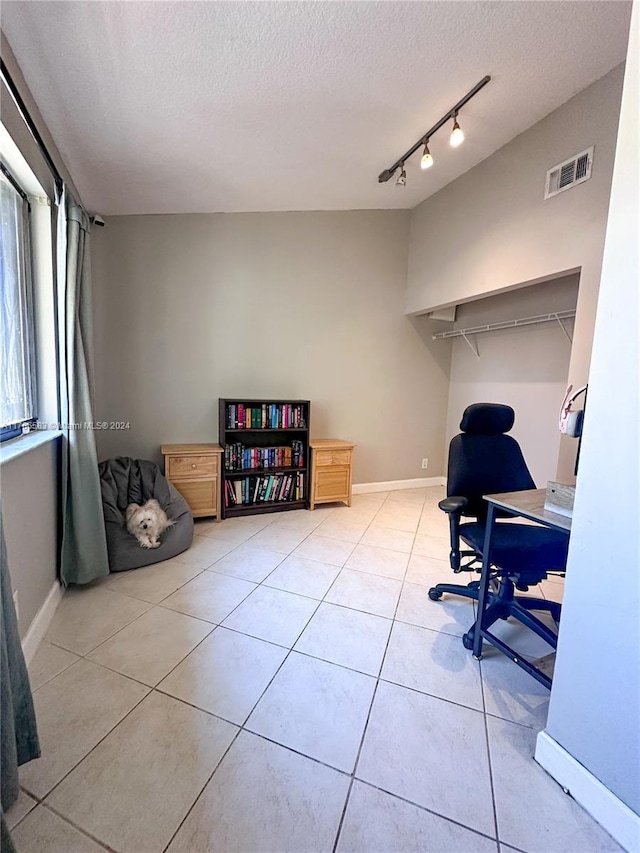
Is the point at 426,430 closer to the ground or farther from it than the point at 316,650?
farther from it

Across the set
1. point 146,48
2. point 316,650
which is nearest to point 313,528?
point 316,650

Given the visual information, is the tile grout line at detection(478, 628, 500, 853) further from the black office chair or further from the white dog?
the white dog

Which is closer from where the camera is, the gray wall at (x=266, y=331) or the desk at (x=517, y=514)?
the desk at (x=517, y=514)

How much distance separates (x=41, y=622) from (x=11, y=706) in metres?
0.92

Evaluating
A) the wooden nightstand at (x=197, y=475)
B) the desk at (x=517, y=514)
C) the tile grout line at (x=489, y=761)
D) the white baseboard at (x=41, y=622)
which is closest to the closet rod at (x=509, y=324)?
the desk at (x=517, y=514)

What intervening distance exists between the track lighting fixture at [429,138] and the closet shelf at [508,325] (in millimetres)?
1511

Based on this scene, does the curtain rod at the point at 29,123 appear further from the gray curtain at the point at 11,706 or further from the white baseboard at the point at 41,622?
the white baseboard at the point at 41,622

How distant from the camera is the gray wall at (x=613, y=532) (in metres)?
0.88

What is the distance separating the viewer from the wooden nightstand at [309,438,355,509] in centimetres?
337

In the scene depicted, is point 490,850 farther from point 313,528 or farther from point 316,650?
point 313,528

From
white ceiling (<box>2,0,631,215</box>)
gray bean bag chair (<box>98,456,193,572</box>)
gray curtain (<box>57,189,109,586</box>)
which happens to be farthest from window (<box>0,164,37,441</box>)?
gray bean bag chair (<box>98,456,193,572</box>)

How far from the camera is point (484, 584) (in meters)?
1.52

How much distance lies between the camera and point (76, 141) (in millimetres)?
1999

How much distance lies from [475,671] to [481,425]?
120 cm
